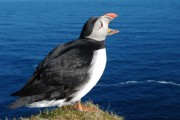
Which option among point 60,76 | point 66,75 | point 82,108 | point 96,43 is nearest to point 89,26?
point 96,43

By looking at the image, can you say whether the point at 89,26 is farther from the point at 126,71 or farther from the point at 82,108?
the point at 126,71

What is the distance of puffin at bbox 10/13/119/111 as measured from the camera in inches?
398

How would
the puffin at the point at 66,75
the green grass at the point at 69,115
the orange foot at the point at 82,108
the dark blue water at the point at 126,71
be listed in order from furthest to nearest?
the dark blue water at the point at 126,71 → the orange foot at the point at 82,108 → the green grass at the point at 69,115 → the puffin at the point at 66,75

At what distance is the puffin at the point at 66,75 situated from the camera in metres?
10.1

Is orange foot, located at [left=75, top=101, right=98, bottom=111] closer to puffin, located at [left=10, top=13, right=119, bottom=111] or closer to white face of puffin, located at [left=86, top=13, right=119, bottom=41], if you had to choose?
puffin, located at [left=10, top=13, right=119, bottom=111]

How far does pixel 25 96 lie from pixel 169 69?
403 feet

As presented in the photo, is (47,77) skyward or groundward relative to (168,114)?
skyward

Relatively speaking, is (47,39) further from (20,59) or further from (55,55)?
(55,55)

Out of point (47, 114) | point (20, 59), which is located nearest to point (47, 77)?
point (47, 114)

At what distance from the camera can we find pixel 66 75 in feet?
33.3

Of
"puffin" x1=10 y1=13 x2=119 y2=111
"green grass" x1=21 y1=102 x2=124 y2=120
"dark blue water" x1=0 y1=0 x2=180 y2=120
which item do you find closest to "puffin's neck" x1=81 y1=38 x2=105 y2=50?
"puffin" x1=10 y1=13 x2=119 y2=111

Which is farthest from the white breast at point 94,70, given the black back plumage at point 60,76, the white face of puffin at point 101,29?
the white face of puffin at point 101,29

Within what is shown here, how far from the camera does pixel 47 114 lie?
39.5 ft

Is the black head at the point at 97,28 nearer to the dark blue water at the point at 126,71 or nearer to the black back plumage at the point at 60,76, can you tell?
the black back plumage at the point at 60,76
